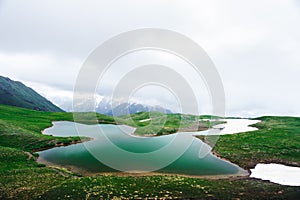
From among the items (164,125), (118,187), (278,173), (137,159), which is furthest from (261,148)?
(164,125)

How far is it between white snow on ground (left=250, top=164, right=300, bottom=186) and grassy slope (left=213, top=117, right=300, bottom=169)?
213 centimetres

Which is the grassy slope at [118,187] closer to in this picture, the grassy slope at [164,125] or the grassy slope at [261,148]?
the grassy slope at [261,148]

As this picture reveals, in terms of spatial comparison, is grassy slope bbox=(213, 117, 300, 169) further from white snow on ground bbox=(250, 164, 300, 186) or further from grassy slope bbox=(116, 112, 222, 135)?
grassy slope bbox=(116, 112, 222, 135)

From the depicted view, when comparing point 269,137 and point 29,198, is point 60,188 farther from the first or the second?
point 269,137

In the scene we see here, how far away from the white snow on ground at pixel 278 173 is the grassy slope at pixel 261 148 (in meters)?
2.13

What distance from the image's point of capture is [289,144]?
5278 centimetres

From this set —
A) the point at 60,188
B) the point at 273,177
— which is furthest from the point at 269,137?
the point at 60,188

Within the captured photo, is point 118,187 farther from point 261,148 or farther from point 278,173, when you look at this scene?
point 261,148

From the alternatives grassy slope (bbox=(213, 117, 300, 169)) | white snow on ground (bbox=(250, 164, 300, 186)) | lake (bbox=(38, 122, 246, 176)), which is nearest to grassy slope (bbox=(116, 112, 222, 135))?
lake (bbox=(38, 122, 246, 176))

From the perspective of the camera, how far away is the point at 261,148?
5066 cm

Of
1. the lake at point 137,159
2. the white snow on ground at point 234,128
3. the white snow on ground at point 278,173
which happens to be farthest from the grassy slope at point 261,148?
the white snow on ground at point 234,128

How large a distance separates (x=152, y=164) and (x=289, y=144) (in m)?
33.9

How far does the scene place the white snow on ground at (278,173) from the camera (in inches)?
1253

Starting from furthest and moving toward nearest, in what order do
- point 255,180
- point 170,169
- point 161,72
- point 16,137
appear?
point 161,72
point 16,137
point 170,169
point 255,180
